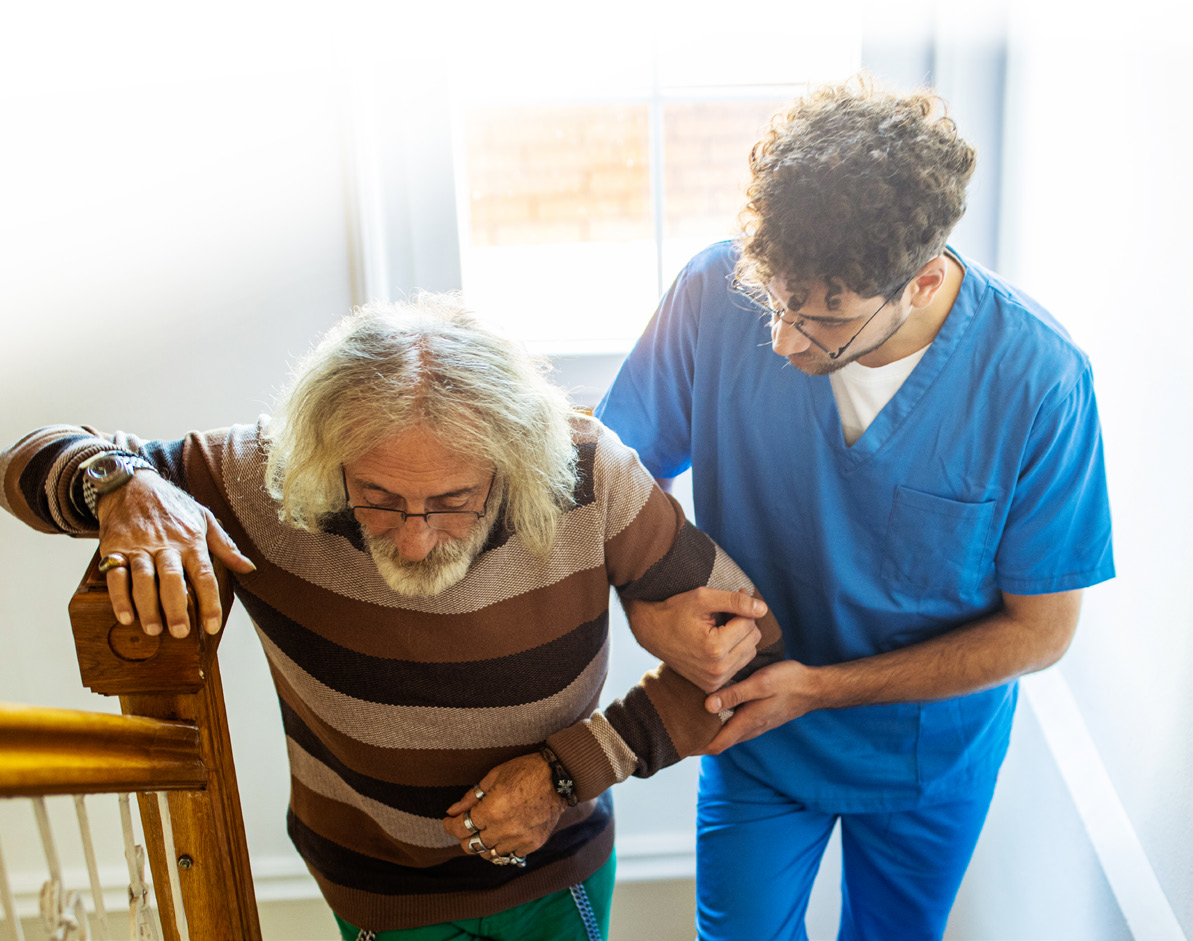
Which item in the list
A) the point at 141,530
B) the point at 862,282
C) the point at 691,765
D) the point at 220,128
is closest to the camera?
the point at 141,530

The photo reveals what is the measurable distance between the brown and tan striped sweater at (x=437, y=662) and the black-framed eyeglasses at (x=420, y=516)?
61 mm

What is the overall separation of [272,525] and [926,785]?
3.41 ft

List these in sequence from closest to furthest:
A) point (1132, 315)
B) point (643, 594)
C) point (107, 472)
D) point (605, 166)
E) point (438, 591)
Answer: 1. point (107, 472)
2. point (438, 591)
3. point (643, 594)
4. point (1132, 315)
5. point (605, 166)

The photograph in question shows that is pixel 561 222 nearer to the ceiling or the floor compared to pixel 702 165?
nearer to the floor

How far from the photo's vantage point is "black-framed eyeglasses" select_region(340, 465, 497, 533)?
1.19m

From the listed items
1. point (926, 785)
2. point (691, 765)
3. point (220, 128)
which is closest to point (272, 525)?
point (220, 128)

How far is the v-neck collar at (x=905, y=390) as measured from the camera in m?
1.35

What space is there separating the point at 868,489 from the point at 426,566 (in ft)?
2.12

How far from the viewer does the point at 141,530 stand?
3.37ft

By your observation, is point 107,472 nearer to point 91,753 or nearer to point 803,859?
point 91,753

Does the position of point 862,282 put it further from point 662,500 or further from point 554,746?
point 554,746

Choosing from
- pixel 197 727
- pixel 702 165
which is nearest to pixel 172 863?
pixel 197 727

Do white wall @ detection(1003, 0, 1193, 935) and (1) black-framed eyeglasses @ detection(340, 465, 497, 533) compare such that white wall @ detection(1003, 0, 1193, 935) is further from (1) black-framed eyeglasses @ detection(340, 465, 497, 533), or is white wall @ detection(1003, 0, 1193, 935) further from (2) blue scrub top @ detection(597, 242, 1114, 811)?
(1) black-framed eyeglasses @ detection(340, 465, 497, 533)

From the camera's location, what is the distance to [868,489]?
1419mm
